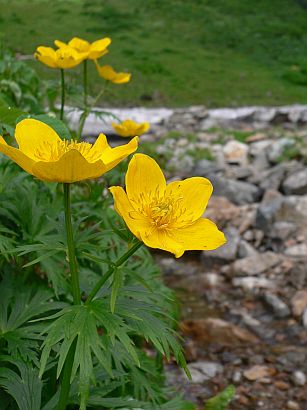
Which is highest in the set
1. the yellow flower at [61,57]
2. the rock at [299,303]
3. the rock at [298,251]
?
the yellow flower at [61,57]

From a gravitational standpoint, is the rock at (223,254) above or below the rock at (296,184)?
above

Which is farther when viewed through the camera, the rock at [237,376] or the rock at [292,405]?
the rock at [237,376]

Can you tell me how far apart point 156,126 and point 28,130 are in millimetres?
9325

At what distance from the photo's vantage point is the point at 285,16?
23.1 metres

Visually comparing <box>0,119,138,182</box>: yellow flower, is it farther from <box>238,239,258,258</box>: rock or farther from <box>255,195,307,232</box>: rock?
<box>255,195,307,232</box>: rock

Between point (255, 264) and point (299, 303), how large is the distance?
2.37 ft

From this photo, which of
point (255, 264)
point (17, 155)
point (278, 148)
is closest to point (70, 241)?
point (17, 155)

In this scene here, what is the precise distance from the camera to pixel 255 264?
4.91 meters

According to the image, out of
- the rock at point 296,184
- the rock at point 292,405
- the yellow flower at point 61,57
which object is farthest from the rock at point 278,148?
the yellow flower at point 61,57

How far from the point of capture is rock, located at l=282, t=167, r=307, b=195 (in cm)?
601

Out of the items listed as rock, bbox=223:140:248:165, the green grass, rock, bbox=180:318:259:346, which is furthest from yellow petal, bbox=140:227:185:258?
the green grass

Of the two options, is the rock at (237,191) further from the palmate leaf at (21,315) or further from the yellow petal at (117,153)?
the yellow petal at (117,153)

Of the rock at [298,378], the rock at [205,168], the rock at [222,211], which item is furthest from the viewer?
the rock at [205,168]

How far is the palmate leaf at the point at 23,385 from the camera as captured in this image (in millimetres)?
1290
